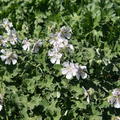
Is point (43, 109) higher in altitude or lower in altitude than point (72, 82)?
lower

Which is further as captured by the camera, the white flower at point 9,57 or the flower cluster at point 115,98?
the white flower at point 9,57

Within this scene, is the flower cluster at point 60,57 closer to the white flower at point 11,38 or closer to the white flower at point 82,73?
the white flower at point 82,73

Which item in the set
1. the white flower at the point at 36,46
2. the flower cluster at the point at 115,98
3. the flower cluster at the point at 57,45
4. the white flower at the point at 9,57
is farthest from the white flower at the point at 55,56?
the flower cluster at the point at 115,98

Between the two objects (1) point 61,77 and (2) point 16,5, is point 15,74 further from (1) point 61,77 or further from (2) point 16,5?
(2) point 16,5

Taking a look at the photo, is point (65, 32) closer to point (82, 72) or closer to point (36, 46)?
point (36, 46)

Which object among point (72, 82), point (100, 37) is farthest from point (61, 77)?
point (100, 37)

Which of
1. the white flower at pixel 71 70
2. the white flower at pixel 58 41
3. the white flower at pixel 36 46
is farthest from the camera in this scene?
the white flower at pixel 36 46

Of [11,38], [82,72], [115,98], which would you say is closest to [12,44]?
[11,38]
